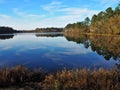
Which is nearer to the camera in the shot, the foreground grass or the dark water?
the foreground grass

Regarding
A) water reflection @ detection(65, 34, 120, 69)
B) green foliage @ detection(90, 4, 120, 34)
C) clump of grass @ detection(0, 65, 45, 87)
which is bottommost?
water reflection @ detection(65, 34, 120, 69)

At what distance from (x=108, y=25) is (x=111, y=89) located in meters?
77.6

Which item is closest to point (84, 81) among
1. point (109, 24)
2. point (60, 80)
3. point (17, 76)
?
point (60, 80)

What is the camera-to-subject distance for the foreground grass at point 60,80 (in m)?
11.0

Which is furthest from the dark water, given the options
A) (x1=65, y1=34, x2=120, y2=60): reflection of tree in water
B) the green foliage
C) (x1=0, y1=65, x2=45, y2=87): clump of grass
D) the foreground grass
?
the green foliage

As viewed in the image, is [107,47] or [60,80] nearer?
[60,80]

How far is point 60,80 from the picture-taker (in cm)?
1210

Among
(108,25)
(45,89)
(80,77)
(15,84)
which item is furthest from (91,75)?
(108,25)

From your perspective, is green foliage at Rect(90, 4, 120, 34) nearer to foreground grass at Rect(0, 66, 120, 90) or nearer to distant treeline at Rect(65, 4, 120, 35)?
distant treeline at Rect(65, 4, 120, 35)

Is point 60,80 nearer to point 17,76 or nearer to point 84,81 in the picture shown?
point 84,81

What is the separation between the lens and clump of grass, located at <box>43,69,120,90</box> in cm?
1068

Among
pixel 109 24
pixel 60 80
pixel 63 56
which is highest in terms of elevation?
pixel 109 24

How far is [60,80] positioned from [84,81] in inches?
55.1

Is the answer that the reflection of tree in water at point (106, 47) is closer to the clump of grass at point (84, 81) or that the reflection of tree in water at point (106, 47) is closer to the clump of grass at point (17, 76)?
the clump of grass at point (84, 81)
